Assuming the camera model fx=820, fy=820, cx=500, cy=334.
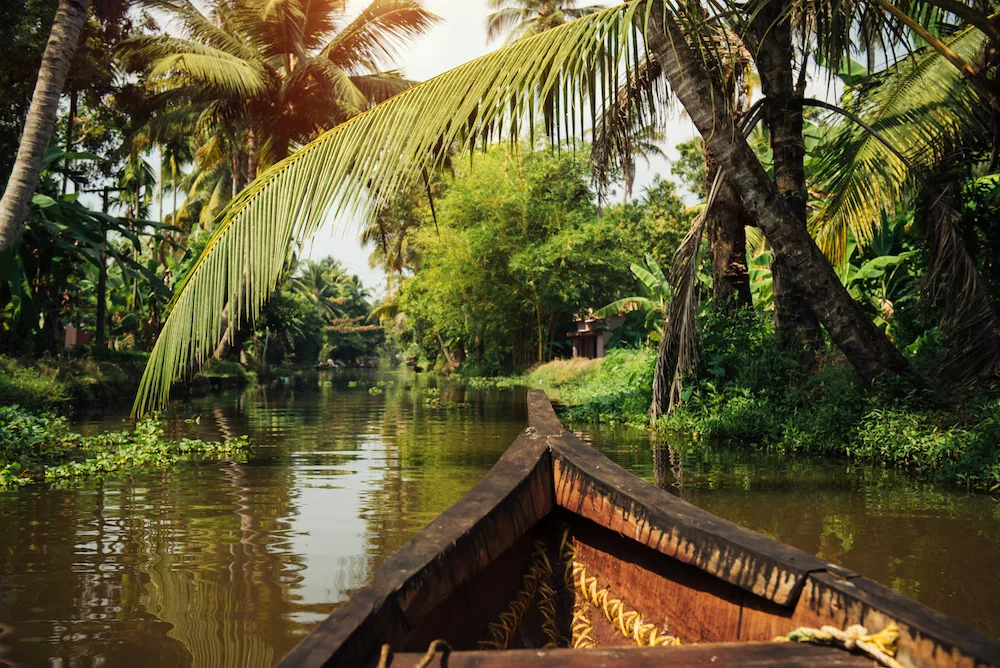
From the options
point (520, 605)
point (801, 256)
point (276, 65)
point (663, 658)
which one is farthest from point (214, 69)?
point (663, 658)

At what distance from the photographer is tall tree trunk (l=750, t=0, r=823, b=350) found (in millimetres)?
10297

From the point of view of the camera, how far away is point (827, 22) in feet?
29.2

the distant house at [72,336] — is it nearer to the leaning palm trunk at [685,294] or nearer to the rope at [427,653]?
the leaning palm trunk at [685,294]

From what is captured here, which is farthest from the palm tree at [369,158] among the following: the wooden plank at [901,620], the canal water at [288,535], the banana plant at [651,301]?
the banana plant at [651,301]

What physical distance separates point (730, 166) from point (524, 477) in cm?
692

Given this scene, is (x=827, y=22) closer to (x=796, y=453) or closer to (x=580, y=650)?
(x=796, y=453)

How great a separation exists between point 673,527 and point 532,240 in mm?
31097

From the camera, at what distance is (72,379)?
1722 cm

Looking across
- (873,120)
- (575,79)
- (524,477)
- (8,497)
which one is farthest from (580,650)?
(873,120)

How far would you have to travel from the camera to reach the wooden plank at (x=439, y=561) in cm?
174

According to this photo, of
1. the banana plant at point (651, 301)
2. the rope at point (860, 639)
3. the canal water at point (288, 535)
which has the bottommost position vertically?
the canal water at point (288, 535)

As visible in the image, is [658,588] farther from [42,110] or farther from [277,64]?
[277,64]

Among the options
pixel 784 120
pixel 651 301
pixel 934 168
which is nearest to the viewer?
pixel 934 168

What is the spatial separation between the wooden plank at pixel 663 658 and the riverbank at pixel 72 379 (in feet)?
43.5
